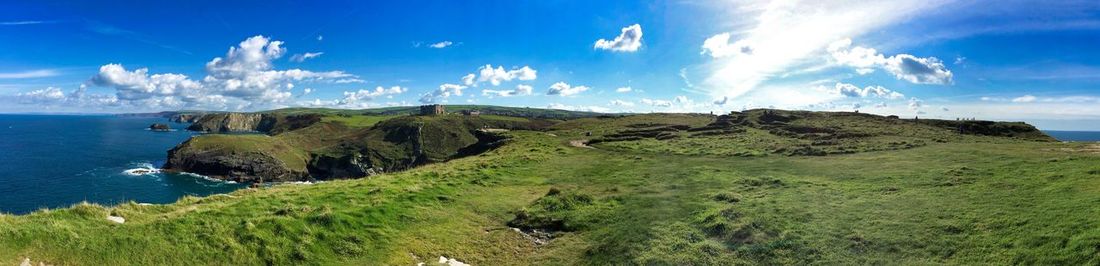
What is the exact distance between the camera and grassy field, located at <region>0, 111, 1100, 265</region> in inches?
602

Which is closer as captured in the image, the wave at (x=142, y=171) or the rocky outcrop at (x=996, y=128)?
the rocky outcrop at (x=996, y=128)

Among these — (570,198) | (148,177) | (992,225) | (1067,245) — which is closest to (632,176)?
(570,198)

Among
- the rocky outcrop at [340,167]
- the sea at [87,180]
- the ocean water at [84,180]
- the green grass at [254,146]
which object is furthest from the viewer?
the rocky outcrop at [340,167]

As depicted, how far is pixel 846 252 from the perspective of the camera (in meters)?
16.6

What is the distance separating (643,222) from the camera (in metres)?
23.2

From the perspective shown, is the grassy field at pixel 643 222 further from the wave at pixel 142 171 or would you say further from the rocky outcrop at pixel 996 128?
the wave at pixel 142 171

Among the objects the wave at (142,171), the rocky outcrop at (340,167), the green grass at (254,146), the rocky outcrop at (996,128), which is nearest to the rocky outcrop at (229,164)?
the green grass at (254,146)

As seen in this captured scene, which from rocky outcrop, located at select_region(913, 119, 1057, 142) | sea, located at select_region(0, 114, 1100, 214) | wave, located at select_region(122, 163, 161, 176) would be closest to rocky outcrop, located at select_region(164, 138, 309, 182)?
wave, located at select_region(122, 163, 161, 176)

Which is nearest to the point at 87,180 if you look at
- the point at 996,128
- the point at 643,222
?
the point at 643,222

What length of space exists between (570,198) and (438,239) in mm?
9160

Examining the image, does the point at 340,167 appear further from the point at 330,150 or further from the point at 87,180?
the point at 87,180

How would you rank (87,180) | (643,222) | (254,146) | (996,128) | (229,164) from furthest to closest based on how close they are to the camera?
(254,146), (229,164), (87,180), (996,128), (643,222)

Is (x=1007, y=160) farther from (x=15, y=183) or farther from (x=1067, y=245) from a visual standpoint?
(x=15, y=183)

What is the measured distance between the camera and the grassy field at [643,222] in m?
15.3
